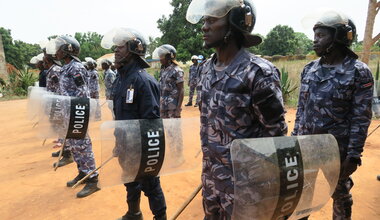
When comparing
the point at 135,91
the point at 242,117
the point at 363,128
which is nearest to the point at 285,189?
the point at 242,117

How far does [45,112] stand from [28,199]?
127 cm

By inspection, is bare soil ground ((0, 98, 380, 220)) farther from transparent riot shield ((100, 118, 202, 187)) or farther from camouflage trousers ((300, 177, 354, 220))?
camouflage trousers ((300, 177, 354, 220))

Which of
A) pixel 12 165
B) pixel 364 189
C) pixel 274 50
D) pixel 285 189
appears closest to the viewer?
pixel 285 189

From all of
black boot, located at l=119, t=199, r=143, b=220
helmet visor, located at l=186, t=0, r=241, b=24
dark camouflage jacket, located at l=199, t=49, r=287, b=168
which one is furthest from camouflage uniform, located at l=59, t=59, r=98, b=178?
helmet visor, located at l=186, t=0, r=241, b=24

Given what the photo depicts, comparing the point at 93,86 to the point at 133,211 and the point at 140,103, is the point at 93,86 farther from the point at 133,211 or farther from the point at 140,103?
the point at 140,103

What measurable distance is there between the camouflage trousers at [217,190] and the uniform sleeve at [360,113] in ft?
3.97

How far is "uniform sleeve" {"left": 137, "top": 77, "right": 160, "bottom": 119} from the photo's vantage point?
8.17ft

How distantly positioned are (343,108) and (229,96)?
130 centimetres

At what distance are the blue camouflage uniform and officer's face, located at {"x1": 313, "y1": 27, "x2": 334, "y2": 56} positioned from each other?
62.7 inches

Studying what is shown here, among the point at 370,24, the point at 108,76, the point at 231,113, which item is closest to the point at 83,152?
the point at 231,113

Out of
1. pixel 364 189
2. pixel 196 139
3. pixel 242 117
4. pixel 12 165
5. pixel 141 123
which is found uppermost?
pixel 242 117

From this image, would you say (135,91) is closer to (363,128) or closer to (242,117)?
(242,117)

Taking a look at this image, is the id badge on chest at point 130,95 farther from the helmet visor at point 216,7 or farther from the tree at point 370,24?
the tree at point 370,24

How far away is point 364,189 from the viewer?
A: 12.0 feet
